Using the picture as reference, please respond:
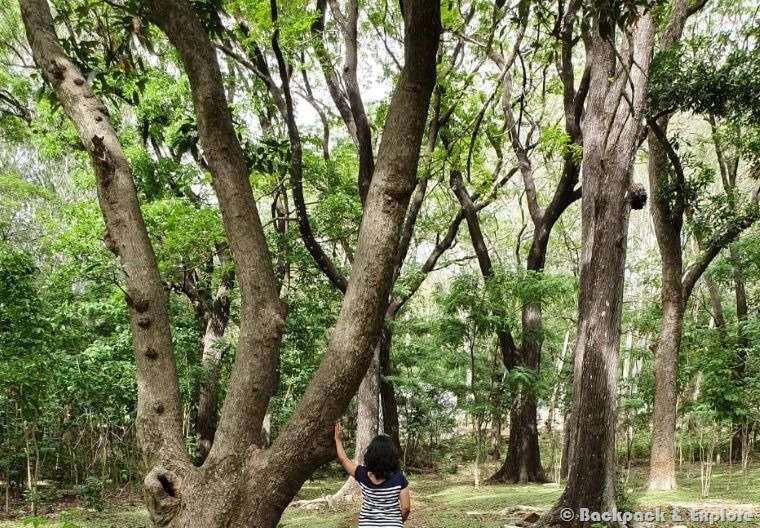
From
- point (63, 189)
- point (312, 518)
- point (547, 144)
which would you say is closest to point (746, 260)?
point (547, 144)

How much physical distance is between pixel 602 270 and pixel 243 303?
145 inches

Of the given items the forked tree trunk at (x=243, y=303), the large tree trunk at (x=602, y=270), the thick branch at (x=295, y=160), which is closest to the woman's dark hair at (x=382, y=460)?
the forked tree trunk at (x=243, y=303)

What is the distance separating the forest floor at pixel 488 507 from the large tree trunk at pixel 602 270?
3.12 feet

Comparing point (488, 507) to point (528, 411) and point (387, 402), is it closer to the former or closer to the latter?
point (528, 411)

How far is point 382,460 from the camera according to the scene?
9.68ft

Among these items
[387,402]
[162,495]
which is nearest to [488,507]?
[387,402]

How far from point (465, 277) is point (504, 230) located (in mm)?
9652

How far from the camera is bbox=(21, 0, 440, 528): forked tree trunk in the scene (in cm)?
202

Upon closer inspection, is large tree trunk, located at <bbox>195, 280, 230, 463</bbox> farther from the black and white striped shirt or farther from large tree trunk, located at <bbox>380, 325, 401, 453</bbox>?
the black and white striped shirt

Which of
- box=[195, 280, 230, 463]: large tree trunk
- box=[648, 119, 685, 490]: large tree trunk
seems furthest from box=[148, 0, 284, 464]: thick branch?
box=[195, 280, 230, 463]: large tree trunk

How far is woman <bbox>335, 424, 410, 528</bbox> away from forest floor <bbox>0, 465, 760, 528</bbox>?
3294 mm

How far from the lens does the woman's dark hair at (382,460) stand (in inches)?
116

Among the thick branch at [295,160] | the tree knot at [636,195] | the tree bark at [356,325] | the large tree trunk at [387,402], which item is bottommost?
the large tree trunk at [387,402]

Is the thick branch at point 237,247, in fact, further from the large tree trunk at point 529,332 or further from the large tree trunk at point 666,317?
the large tree trunk at point 666,317
